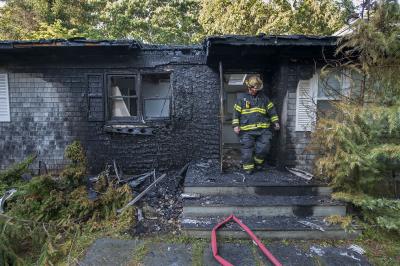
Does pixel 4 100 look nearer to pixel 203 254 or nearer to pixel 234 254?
pixel 203 254

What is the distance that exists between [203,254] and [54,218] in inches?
87.5

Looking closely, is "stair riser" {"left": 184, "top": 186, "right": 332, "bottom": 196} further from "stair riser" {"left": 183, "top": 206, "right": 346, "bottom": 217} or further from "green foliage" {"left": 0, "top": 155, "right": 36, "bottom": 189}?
"green foliage" {"left": 0, "top": 155, "right": 36, "bottom": 189}

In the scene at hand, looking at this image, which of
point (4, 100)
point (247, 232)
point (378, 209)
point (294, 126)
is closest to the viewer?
point (247, 232)

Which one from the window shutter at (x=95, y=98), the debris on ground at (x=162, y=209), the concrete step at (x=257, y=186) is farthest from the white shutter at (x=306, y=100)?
the window shutter at (x=95, y=98)

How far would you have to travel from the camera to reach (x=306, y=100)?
4812 millimetres

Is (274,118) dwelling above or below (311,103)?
below

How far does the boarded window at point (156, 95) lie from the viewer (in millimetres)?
5738

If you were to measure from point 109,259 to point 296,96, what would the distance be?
13.4 feet

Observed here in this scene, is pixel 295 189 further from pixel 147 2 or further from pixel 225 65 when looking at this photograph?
pixel 147 2

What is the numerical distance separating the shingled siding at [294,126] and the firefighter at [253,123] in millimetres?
386

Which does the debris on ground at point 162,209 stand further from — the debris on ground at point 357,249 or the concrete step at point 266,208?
the debris on ground at point 357,249

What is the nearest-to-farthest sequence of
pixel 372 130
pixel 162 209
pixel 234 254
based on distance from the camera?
pixel 234 254, pixel 372 130, pixel 162 209

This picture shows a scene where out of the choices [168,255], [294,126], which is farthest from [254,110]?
[168,255]

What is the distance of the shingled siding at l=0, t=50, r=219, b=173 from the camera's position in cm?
550
